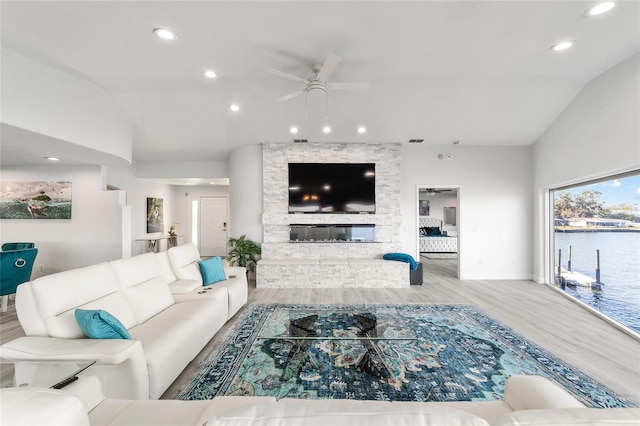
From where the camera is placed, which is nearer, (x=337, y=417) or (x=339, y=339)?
(x=337, y=417)

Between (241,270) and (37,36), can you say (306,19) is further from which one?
(241,270)

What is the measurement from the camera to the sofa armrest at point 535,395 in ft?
3.84

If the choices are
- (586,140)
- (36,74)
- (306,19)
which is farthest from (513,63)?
(36,74)

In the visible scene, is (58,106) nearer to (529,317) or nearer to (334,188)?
(334,188)

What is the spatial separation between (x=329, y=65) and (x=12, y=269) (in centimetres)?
510

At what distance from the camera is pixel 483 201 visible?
18.8 feet

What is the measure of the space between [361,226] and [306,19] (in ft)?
13.3

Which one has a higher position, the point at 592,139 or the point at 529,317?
the point at 592,139

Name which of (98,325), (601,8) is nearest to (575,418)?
(98,325)

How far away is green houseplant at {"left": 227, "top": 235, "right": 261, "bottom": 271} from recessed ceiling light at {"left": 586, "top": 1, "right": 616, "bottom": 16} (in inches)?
221

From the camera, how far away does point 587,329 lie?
3.21 meters

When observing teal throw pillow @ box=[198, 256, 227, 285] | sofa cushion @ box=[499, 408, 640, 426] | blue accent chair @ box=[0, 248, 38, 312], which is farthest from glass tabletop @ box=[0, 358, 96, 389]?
blue accent chair @ box=[0, 248, 38, 312]

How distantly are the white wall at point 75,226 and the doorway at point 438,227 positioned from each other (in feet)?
24.9

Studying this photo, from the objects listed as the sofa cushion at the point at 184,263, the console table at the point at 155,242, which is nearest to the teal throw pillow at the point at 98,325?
the sofa cushion at the point at 184,263
